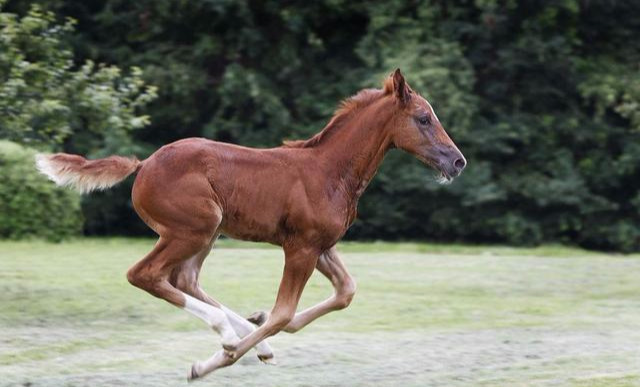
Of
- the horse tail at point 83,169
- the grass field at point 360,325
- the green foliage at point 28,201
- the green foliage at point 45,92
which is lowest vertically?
the green foliage at point 28,201

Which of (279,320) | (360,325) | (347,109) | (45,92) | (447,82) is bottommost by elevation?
(447,82)

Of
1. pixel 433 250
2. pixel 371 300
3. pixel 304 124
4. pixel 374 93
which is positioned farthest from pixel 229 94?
pixel 374 93

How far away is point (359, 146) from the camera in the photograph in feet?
27.4

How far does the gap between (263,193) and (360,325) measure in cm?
446

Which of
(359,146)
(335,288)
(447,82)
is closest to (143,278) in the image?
(335,288)

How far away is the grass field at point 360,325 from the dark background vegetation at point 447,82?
9.22 m

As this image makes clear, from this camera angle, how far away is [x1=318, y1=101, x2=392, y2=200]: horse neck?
830 cm

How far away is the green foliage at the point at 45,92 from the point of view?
484 inches

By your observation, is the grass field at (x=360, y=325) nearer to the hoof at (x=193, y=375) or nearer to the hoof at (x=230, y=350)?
the hoof at (x=193, y=375)

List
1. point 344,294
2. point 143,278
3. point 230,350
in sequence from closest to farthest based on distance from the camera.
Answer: point 230,350 < point 143,278 < point 344,294

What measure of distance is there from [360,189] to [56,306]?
523 cm

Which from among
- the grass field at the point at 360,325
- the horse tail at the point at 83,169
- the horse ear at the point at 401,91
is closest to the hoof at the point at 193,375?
the grass field at the point at 360,325

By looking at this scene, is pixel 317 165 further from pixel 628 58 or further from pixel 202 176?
pixel 628 58

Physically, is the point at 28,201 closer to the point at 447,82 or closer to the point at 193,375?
the point at 447,82
